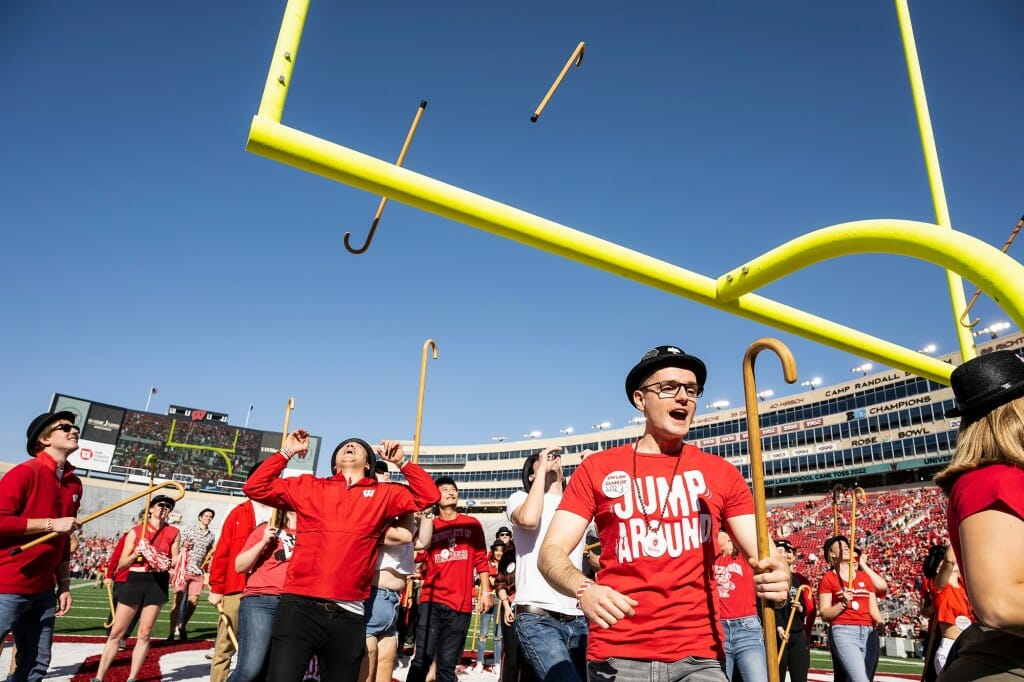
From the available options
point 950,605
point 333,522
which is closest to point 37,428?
point 333,522

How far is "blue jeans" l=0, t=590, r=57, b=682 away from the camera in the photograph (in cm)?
420

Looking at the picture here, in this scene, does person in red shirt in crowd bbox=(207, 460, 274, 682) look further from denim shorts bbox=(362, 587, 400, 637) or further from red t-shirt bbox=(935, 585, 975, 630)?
red t-shirt bbox=(935, 585, 975, 630)

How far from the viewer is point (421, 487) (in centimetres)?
464

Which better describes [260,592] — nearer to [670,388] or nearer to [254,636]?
[254,636]

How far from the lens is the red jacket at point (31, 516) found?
4.21 m

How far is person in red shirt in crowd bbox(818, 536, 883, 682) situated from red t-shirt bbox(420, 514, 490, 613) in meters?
3.95

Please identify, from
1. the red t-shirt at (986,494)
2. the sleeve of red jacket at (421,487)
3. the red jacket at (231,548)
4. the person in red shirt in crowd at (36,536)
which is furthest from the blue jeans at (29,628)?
the red t-shirt at (986,494)

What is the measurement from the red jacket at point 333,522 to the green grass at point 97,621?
8.90m

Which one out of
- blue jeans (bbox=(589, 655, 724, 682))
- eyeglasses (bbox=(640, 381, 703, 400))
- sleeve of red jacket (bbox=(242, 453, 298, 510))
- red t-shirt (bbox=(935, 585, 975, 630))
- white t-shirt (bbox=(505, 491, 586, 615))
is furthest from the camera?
red t-shirt (bbox=(935, 585, 975, 630))

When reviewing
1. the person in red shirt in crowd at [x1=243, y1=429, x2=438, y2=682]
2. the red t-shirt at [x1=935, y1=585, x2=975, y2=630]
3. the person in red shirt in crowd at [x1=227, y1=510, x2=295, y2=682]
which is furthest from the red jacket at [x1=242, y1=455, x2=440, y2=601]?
the red t-shirt at [x1=935, y1=585, x2=975, y2=630]

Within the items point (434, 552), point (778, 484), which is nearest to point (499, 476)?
point (778, 484)

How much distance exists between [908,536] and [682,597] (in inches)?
1709

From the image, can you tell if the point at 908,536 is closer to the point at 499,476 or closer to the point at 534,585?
the point at 534,585

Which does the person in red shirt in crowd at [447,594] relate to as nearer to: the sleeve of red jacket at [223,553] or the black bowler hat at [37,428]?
the sleeve of red jacket at [223,553]
